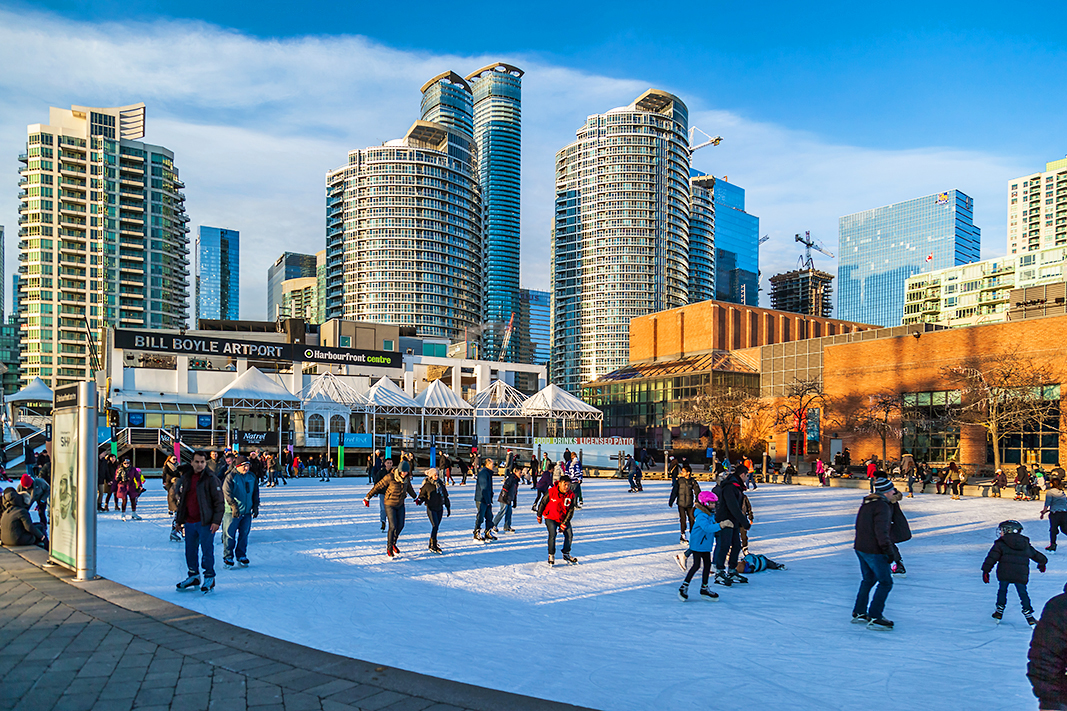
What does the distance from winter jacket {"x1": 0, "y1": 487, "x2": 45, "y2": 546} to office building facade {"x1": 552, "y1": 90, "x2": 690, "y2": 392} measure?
142m

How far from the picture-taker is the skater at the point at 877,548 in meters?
6.58

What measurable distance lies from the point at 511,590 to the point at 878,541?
4.11 metres

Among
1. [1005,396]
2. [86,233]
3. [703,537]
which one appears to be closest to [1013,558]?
[703,537]

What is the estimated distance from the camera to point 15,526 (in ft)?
34.7

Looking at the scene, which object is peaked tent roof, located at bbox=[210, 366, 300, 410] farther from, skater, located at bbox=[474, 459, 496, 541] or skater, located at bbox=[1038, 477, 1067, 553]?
skater, located at bbox=[1038, 477, 1067, 553]

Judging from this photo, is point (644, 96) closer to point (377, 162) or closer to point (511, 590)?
point (377, 162)

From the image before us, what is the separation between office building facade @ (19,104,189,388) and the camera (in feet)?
344

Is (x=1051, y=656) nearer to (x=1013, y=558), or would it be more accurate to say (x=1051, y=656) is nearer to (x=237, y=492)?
(x=1013, y=558)

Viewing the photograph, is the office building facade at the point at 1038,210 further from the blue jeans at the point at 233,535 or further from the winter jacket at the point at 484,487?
the blue jeans at the point at 233,535

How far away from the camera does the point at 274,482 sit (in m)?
26.4

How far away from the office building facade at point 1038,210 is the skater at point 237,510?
17138 cm

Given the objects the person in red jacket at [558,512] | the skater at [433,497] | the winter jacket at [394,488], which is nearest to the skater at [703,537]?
the person in red jacket at [558,512]

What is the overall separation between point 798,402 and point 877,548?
148 ft

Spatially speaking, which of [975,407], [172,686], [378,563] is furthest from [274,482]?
[975,407]
